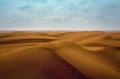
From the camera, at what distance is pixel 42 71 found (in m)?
0.63

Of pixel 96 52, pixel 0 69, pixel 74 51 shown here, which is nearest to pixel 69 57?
pixel 74 51

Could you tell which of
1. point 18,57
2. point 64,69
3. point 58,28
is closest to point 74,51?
point 64,69

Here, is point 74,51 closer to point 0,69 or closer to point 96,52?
point 96,52

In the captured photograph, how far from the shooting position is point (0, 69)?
2.09 feet

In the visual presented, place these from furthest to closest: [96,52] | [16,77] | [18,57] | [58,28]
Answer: [58,28] < [96,52] < [18,57] < [16,77]

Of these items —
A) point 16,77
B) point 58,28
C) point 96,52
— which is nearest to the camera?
point 16,77

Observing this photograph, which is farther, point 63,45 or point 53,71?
point 63,45

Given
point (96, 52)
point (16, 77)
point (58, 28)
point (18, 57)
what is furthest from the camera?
point (58, 28)

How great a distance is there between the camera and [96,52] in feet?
2.85

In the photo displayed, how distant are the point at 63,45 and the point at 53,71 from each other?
0.26 meters

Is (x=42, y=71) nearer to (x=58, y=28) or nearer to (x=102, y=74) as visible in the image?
(x=102, y=74)

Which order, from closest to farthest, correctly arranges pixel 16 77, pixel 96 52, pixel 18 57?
pixel 16 77
pixel 18 57
pixel 96 52

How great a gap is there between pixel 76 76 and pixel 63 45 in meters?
0.29

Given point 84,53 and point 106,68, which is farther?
point 84,53
